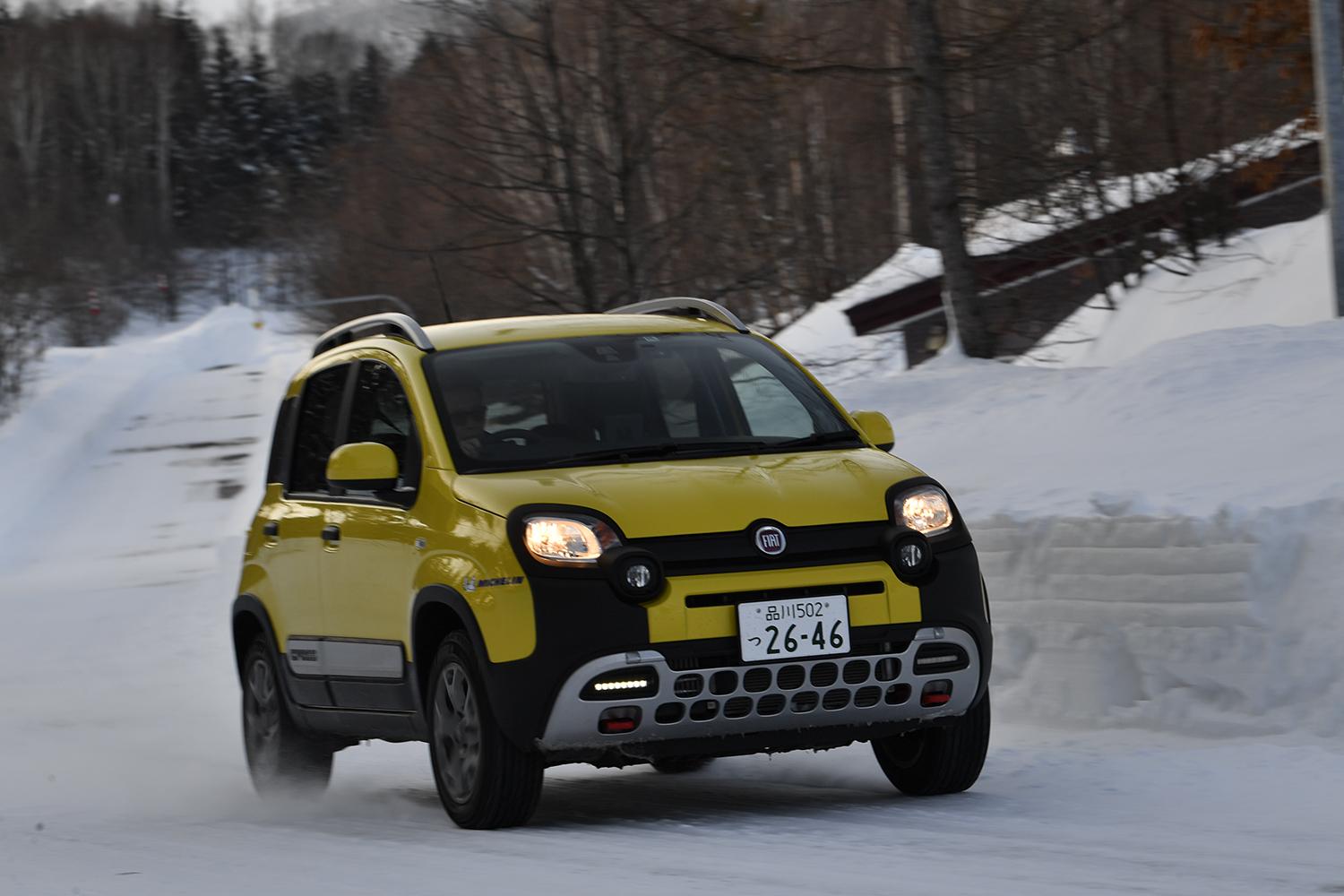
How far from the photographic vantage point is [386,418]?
23.9 ft

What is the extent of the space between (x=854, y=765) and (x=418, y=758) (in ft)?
9.06

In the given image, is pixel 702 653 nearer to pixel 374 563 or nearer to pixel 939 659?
pixel 939 659

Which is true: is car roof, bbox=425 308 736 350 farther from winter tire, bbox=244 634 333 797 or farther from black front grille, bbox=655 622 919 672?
black front grille, bbox=655 622 919 672

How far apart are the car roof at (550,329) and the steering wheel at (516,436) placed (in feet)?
2.01

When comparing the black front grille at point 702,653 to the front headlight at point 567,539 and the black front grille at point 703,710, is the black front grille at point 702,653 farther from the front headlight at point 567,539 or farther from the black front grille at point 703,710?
the front headlight at point 567,539

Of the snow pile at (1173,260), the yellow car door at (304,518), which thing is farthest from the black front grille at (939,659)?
the snow pile at (1173,260)

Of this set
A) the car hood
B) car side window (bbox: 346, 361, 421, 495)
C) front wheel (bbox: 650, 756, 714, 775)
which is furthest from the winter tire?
the car hood

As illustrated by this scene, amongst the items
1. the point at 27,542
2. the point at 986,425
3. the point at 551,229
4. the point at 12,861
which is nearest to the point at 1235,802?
the point at 12,861

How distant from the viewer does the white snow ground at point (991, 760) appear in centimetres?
534

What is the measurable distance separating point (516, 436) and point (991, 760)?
7.43ft

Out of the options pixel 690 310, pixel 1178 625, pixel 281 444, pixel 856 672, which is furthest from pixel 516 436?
pixel 1178 625

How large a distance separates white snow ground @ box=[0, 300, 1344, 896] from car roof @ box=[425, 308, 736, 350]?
1.72 metres

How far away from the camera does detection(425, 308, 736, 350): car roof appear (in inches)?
289

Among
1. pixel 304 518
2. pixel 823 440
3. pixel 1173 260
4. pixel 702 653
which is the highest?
pixel 1173 260
